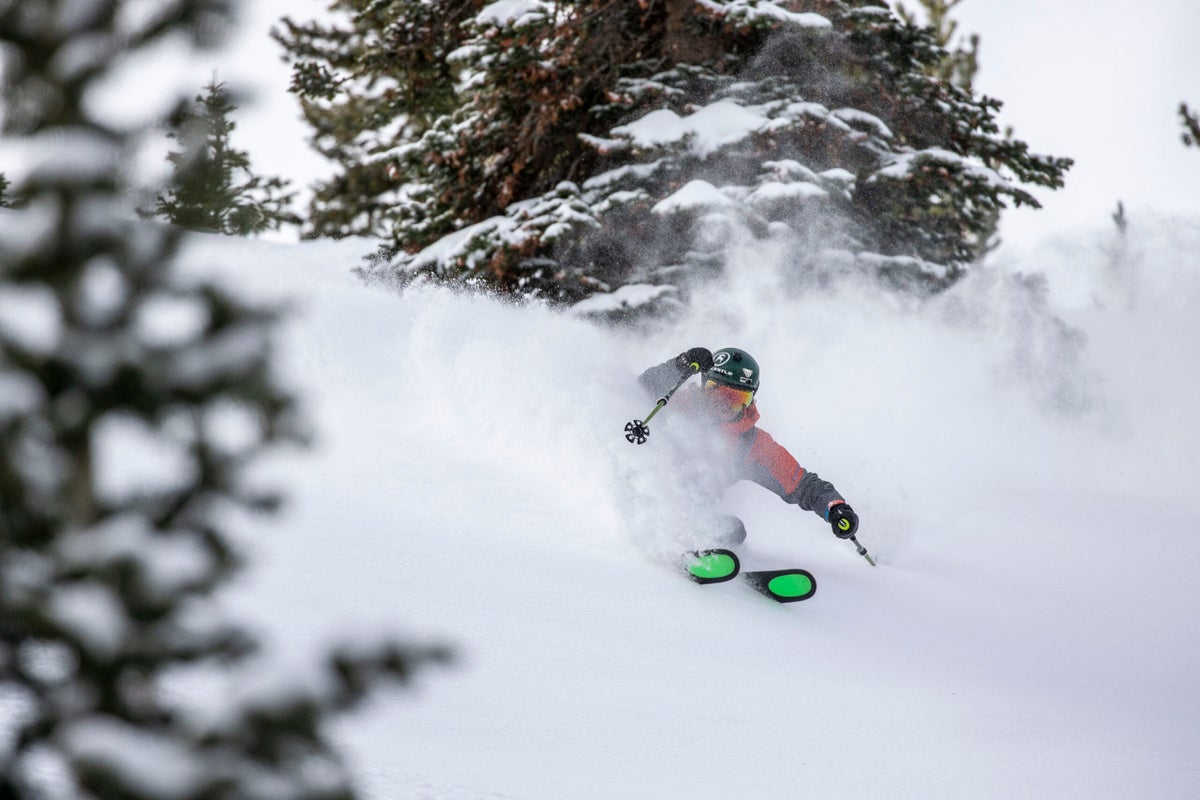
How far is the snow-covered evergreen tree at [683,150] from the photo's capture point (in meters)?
11.2

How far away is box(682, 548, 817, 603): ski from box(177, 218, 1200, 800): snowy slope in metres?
0.12

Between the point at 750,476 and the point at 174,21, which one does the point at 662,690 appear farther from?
the point at 174,21

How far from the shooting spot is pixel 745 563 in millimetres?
6590

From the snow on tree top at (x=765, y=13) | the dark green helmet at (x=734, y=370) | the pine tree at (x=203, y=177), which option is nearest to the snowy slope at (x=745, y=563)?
the pine tree at (x=203, y=177)

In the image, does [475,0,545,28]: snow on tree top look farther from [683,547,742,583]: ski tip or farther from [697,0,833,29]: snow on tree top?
[683,547,742,583]: ski tip

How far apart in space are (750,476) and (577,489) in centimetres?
129

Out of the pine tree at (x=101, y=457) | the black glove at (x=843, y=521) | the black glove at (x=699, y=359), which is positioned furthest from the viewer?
the black glove at (x=699, y=359)

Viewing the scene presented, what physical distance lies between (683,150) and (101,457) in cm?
1045

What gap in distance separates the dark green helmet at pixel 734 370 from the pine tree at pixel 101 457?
565cm

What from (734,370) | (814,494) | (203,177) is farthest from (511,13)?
(203,177)

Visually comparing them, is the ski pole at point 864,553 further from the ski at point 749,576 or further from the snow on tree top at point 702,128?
the snow on tree top at point 702,128

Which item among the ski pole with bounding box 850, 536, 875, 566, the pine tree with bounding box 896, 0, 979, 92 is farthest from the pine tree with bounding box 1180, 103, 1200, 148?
the ski pole with bounding box 850, 536, 875, 566

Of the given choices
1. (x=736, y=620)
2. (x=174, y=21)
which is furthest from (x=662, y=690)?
(x=174, y=21)

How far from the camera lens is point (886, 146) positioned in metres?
12.1
